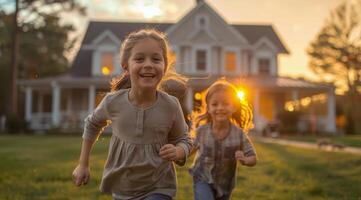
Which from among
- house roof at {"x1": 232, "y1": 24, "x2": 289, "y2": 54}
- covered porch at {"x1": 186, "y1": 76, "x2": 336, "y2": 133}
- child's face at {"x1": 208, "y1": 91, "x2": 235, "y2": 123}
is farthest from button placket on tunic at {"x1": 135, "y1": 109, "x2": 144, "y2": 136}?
house roof at {"x1": 232, "y1": 24, "x2": 289, "y2": 54}

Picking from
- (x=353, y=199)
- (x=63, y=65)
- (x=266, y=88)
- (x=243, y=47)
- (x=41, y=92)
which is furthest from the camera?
(x=63, y=65)

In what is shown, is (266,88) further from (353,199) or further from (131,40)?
(131,40)

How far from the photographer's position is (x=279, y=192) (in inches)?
285

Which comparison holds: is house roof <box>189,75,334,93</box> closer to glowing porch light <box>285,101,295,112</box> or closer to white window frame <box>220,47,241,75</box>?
white window frame <box>220,47,241,75</box>

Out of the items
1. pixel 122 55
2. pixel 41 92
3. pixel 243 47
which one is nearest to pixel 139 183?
pixel 122 55

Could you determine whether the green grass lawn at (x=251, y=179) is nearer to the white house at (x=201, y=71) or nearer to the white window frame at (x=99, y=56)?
the white house at (x=201, y=71)

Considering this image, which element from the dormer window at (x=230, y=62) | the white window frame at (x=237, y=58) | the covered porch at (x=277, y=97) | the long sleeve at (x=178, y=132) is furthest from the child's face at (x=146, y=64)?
the dormer window at (x=230, y=62)

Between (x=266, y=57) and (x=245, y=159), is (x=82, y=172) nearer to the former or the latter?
(x=245, y=159)

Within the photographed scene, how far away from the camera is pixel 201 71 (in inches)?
1168

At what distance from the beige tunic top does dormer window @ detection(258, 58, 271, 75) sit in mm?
28106

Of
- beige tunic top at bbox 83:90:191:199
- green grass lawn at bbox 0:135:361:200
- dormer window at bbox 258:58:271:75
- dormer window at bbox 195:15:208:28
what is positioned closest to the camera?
beige tunic top at bbox 83:90:191:199

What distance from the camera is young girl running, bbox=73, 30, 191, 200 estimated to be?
10.7 feet

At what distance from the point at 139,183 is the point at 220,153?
1.47 m

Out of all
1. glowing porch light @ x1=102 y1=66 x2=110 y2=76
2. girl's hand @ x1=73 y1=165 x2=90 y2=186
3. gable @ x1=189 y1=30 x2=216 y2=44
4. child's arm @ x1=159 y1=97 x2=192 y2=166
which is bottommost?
girl's hand @ x1=73 y1=165 x2=90 y2=186
